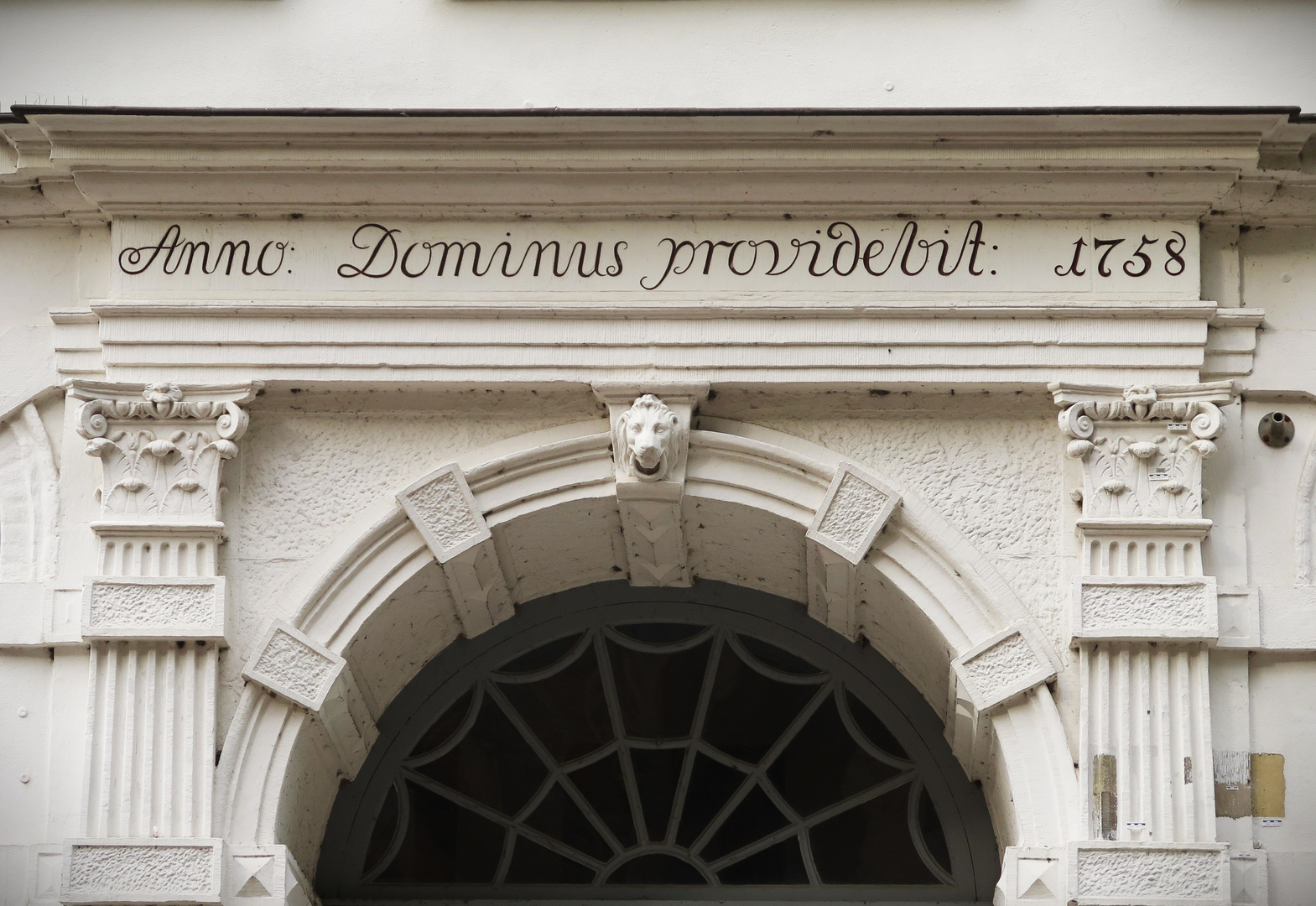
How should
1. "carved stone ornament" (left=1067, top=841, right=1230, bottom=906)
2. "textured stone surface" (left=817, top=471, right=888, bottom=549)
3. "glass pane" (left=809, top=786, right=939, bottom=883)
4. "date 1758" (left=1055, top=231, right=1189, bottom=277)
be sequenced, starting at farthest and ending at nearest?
"glass pane" (left=809, top=786, right=939, bottom=883), "date 1758" (left=1055, top=231, right=1189, bottom=277), "textured stone surface" (left=817, top=471, right=888, bottom=549), "carved stone ornament" (left=1067, top=841, right=1230, bottom=906)

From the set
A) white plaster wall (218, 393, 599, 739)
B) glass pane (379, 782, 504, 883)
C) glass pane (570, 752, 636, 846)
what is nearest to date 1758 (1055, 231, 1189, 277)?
white plaster wall (218, 393, 599, 739)

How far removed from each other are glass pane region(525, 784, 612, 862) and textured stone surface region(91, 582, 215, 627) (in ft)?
6.52

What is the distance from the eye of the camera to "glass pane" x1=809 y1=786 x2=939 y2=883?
28.0 ft

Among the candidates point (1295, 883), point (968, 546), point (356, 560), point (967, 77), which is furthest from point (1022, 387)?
point (356, 560)

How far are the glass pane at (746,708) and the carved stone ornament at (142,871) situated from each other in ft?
8.14

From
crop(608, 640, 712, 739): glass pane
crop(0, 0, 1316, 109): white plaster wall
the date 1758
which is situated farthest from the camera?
crop(608, 640, 712, 739): glass pane

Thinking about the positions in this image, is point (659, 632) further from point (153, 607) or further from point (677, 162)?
point (153, 607)

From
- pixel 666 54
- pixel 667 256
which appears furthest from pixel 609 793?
pixel 666 54

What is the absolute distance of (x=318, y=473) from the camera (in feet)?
25.5

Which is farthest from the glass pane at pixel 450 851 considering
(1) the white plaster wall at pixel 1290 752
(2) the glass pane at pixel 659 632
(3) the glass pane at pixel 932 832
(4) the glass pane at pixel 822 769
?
(1) the white plaster wall at pixel 1290 752

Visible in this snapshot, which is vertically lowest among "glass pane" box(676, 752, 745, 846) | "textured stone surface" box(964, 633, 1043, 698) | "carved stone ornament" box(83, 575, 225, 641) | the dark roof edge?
"glass pane" box(676, 752, 745, 846)

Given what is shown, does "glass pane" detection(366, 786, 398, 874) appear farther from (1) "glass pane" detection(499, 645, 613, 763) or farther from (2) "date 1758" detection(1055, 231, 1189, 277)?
(2) "date 1758" detection(1055, 231, 1189, 277)

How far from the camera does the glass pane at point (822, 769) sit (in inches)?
339

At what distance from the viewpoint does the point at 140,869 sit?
23.2 feet
